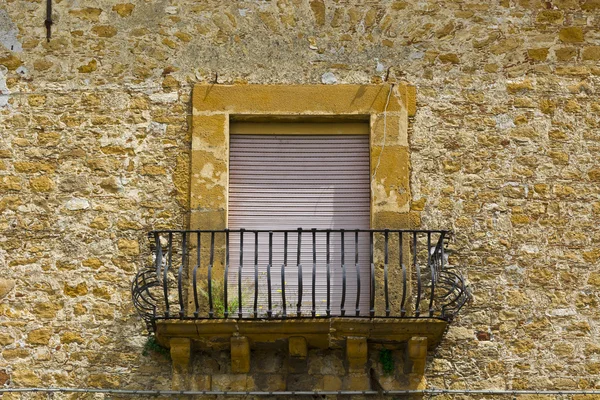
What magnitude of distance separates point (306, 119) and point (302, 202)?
640 mm

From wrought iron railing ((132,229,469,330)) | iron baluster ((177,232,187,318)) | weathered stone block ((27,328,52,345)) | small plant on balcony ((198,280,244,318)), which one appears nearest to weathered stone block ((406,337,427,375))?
wrought iron railing ((132,229,469,330))

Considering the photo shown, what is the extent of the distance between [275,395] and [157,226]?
1533mm

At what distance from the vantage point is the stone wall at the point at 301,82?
8.48 metres

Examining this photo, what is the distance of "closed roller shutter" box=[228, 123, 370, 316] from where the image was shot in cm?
874

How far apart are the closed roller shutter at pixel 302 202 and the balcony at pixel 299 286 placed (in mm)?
11

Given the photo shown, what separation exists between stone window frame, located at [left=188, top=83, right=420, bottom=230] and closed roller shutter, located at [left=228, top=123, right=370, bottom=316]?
0.43 feet

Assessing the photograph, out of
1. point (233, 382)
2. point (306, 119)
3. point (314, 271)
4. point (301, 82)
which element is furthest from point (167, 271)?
point (301, 82)

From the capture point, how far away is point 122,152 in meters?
8.90

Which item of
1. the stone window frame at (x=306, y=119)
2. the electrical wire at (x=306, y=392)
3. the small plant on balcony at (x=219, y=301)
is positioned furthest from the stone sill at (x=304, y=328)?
the stone window frame at (x=306, y=119)

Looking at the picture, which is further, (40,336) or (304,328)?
(40,336)

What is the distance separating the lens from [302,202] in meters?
8.91

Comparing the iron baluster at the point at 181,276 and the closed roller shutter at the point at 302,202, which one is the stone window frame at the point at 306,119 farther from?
the iron baluster at the point at 181,276

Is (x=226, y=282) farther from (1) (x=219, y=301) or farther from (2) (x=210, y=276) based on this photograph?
(1) (x=219, y=301)

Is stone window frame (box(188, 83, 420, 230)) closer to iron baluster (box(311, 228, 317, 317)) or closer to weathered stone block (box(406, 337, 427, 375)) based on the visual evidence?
iron baluster (box(311, 228, 317, 317))
